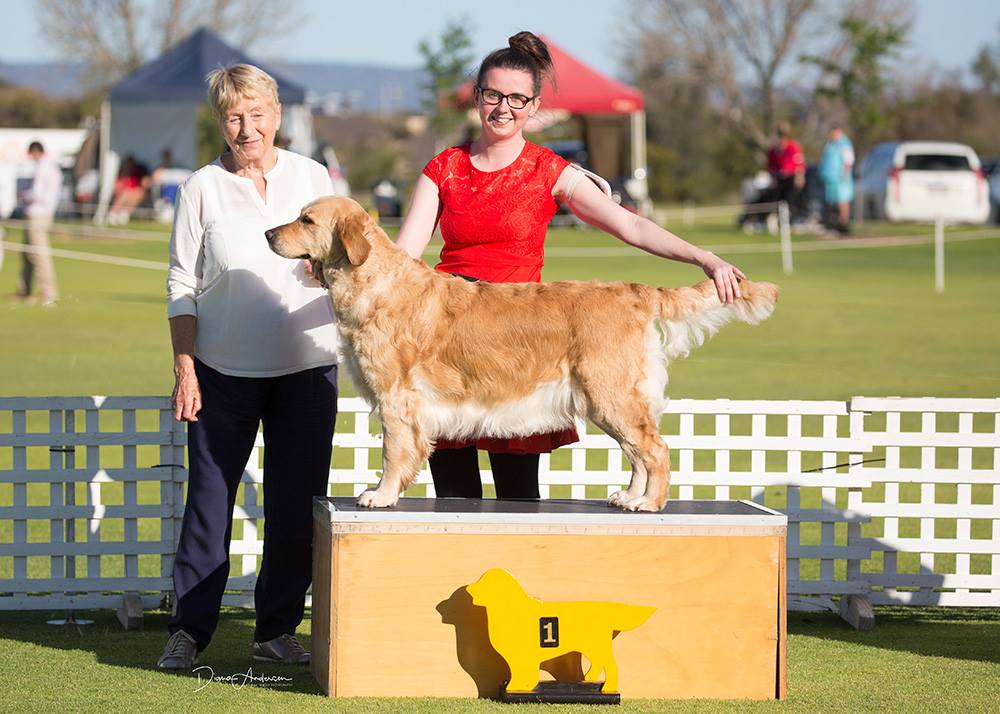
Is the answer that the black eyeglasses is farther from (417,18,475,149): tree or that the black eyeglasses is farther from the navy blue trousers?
(417,18,475,149): tree

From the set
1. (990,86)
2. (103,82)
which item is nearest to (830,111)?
(990,86)

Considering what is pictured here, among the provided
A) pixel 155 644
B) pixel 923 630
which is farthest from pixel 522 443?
pixel 923 630

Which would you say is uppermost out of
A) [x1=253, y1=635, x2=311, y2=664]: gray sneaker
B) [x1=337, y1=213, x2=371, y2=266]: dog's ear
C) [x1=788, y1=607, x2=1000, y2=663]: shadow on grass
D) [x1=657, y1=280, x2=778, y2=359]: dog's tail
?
[x1=337, y1=213, x2=371, y2=266]: dog's ear

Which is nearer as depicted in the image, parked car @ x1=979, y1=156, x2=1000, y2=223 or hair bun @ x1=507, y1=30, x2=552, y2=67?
hair bun @ x1=507, y1=30, x2=552, y2=67

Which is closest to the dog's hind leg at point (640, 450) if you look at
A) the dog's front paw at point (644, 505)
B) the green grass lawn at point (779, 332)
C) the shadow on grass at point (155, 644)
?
the dog's front paw at point (644, 505)

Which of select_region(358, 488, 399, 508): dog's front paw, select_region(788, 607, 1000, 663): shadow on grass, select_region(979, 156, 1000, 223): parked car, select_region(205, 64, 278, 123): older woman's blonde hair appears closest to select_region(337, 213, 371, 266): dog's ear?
select_region(205, 64, 278, 123): older woman's blonde hair

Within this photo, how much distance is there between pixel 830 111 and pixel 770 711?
58262 millimetres

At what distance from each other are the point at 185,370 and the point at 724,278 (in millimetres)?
1836

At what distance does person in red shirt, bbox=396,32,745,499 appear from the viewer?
455 centimetres

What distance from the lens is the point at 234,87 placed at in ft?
14.7

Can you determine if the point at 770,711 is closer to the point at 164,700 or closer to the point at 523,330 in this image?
the point at 523,330

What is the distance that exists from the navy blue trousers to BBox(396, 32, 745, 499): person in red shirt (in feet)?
1.63

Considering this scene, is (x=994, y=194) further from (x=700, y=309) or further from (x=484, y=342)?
(x=484, y=342)

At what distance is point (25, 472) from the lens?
19.2ft
